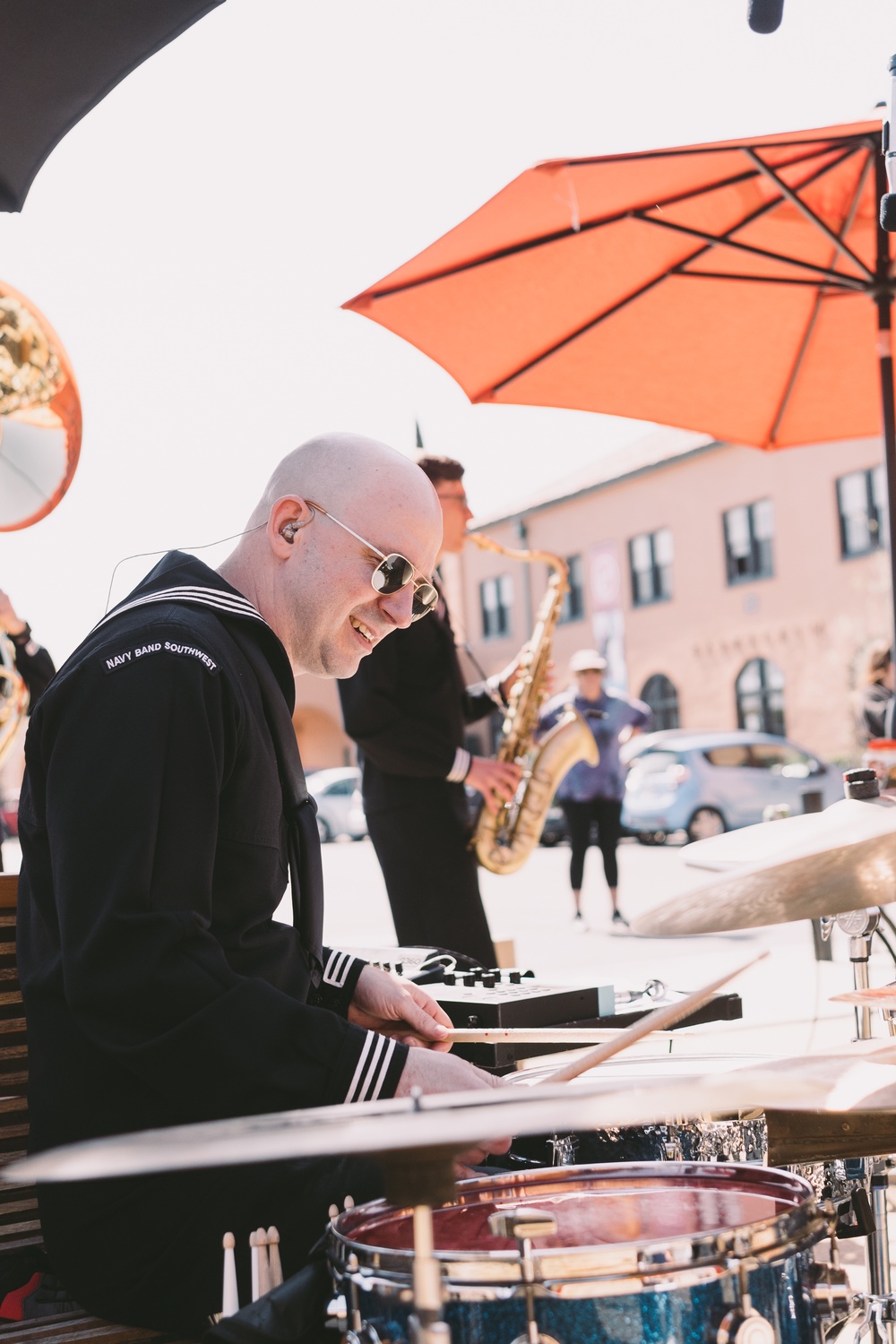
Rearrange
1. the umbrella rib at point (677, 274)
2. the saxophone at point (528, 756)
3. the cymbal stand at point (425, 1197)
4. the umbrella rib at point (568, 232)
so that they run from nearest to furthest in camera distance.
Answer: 1. the cymbal stand at point (425, 1197)
2. the umbrella rib at point (568, 232)
3. the umbrella rib at point (677, 274)
4. the saxophone at point (528, 756)

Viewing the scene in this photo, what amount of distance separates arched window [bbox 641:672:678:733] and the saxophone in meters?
24.3

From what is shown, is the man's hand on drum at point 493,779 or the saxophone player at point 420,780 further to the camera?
the man's hand on drum at point 493,779

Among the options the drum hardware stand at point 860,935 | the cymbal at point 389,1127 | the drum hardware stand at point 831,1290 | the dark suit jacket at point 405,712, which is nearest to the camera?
the cymbal at point 389,1127

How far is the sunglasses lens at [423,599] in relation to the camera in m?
2.42

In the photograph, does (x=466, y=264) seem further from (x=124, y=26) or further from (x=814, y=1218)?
(x=814, y=1218)

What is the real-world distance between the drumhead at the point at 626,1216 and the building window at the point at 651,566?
29104 mm

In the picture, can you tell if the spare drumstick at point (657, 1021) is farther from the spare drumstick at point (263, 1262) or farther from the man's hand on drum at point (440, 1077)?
the spare drumstick at point (263, 1262)

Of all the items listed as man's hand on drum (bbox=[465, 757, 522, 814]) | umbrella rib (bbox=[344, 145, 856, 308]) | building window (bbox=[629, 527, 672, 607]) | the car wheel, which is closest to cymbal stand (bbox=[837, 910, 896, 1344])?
man's hand on drum (bbox=[465, 757, 522, 814])

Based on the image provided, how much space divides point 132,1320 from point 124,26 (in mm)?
2300

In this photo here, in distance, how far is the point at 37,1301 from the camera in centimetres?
201

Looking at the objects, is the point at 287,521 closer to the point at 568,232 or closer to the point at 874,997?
the point at 874,997

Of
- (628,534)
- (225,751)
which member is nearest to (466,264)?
(225,751)

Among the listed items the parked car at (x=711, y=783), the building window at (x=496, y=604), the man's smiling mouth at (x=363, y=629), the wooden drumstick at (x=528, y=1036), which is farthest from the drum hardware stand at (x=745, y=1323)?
the building window at (x=496, y=604)

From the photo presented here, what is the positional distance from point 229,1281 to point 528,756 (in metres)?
4.95
